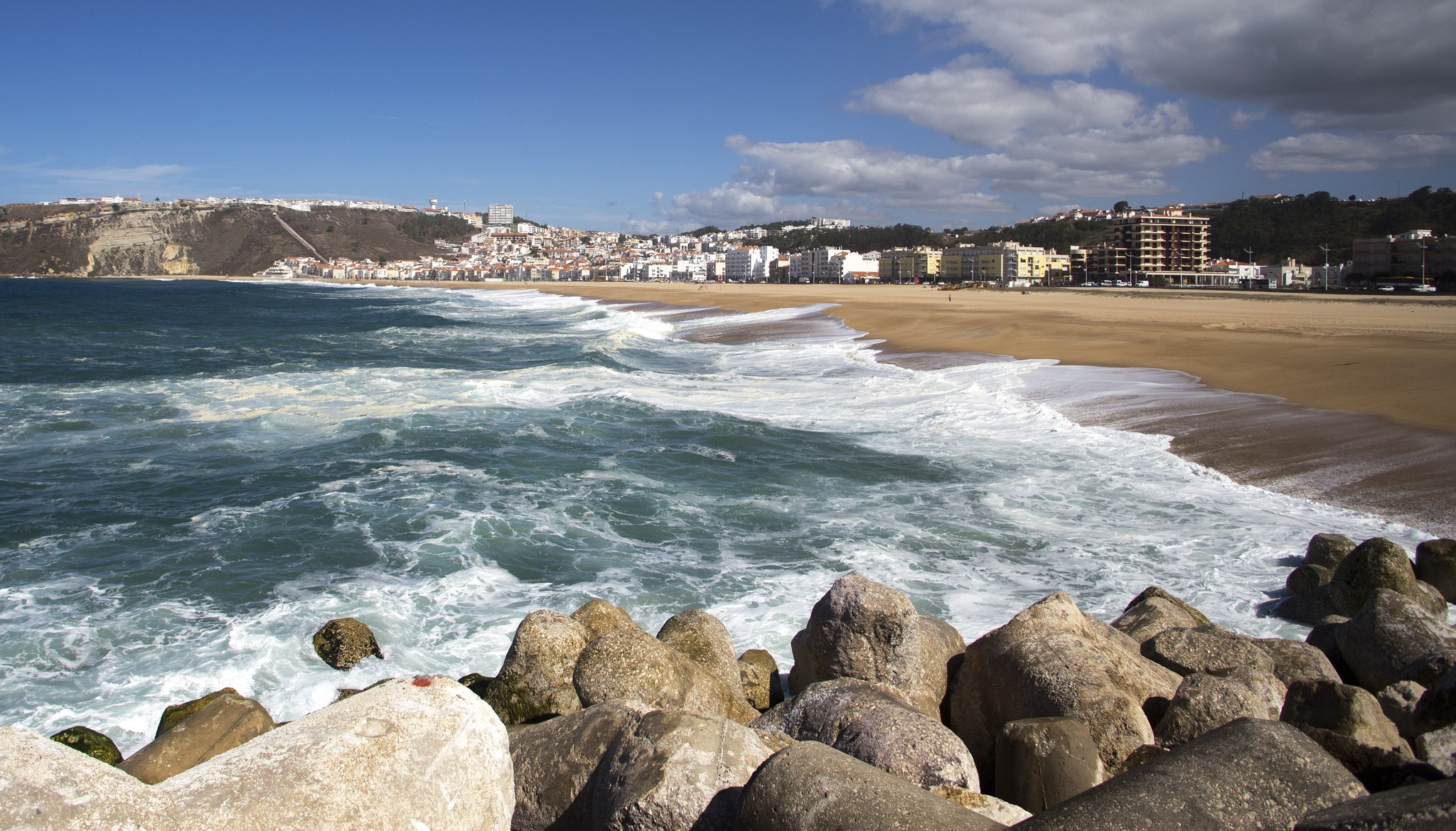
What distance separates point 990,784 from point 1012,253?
4347 inches

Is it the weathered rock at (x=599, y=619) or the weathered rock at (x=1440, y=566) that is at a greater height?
the weathered rock at (x=599, y=619)

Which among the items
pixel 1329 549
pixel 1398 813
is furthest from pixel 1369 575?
pixel 1398 813

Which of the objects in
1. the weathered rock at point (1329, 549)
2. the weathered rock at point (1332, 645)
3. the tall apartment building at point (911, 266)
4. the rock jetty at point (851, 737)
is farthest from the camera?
the tall apartment building at point (911, 266)

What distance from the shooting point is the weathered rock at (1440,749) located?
311 centimetres

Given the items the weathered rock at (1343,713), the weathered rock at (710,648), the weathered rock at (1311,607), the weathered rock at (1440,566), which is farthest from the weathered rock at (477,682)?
the weathered rock at (1440,566)

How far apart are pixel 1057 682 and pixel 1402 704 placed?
1.69 metres

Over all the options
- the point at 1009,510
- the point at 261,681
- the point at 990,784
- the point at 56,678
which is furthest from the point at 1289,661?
the point at 56,678

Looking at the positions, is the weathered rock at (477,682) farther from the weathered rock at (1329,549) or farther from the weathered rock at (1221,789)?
the weathered rock at (1329,549)

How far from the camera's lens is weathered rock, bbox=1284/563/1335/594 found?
6.85 metres

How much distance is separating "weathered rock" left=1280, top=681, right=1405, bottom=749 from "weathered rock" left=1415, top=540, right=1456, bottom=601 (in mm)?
3733

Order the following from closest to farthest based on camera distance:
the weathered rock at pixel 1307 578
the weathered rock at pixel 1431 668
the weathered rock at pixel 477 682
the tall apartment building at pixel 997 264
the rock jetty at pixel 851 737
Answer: the rock jetty at pixel 851 737 → the weathered rock at pixel 1431 668 → the weathered rock at pixel 477 682 → the weathered rock at pixel 1307 578 → the tall apartment building at pixel 997 264

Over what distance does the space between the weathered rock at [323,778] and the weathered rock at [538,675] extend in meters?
1.51

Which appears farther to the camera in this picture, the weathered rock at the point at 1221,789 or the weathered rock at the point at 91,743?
the weathered rock at the point at 91,743

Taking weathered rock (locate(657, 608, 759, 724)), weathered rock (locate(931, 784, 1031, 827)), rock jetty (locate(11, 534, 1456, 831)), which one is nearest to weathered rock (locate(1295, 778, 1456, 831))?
rock jetty (locate(11, 534, 1456, 831))
